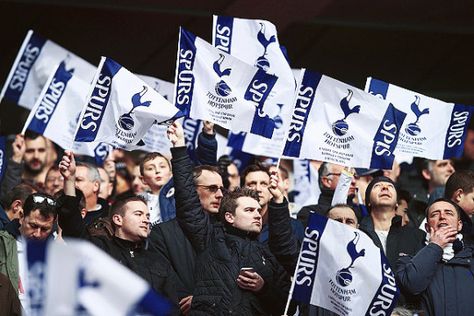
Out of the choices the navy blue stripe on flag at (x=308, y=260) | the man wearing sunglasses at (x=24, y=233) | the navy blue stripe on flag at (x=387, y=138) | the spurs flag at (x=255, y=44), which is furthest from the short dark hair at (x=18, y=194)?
the navy blue stripe on flag at (x=387, y=138)

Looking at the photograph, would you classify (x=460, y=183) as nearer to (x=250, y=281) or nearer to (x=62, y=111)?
(x=250, y=281)

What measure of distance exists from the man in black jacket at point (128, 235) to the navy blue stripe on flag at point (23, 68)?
3.85 meters

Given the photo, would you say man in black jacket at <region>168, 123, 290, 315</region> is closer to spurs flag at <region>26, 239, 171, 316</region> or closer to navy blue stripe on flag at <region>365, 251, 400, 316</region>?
navy blue stripe on flag at <region>365, 251, 400, 316</region>

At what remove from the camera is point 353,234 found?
26.5 ft

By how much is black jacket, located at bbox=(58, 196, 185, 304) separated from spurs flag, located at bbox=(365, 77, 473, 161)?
2.65m

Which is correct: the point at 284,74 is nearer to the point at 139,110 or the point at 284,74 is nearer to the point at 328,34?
the point at 139,110

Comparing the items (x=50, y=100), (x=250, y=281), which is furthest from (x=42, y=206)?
(x=50, y=100)

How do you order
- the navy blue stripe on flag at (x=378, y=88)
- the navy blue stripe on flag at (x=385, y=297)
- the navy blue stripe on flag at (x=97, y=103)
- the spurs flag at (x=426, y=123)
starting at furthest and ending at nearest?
1. the navy blue stripe on flag at (x=378, y=88)
2. the spurs flag at (x=426, y=123)
3. the navy blue stripe on flag at (x=97, y=103)
4. the navy blue stripe on flag at (x=385, y=297)

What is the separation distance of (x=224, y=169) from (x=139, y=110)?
2.21 m

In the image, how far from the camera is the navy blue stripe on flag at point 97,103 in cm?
874

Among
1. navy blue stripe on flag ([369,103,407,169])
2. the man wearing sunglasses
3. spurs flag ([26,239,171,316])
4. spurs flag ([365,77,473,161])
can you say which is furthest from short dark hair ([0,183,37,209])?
spurs flag ([26,239,171,316])

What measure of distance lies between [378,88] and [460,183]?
4.21ft

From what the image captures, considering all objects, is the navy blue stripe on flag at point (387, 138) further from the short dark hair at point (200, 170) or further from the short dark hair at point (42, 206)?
the short dark hair at point (42, 206)

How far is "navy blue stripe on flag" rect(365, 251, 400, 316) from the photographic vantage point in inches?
311
